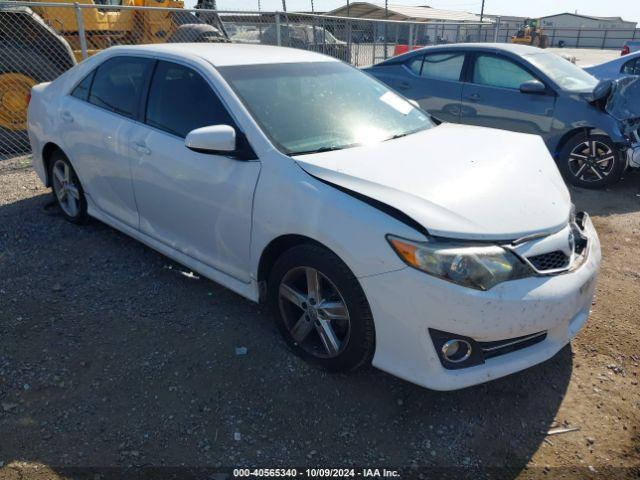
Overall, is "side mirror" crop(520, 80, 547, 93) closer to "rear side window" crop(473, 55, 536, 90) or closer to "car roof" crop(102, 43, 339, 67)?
"rear side window" crop(473, 55, 536, 90)

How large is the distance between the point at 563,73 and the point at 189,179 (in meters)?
5.27

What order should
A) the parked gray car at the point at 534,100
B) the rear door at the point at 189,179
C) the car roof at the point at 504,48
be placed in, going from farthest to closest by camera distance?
the car roof at the point at 504,48, the parked gray car at the point at 534,100, the rear door at the point at 189,179

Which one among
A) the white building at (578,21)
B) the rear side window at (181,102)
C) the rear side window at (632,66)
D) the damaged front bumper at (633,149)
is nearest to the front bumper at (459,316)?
the rear side window at (181,102)

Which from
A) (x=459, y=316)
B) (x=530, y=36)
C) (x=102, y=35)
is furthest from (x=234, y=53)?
(x=530, y=36)

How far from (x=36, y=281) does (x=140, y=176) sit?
1.17m

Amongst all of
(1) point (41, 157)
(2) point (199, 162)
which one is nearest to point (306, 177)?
(2) point (199, 162)

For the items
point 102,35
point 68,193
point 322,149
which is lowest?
point 68,193

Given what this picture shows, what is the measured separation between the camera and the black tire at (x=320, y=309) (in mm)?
2475

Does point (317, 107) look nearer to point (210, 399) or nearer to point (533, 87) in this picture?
point (210, 399)

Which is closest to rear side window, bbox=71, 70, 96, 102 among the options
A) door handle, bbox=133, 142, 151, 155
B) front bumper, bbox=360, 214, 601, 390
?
door handle, bbox=133, 142, 151, 155

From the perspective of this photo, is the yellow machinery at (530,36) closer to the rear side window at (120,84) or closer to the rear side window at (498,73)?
the rear side window at (498,73)

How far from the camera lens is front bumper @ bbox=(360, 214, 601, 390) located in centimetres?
225

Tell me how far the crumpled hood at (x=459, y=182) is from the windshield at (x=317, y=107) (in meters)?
0.16

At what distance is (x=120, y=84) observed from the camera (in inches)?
156
